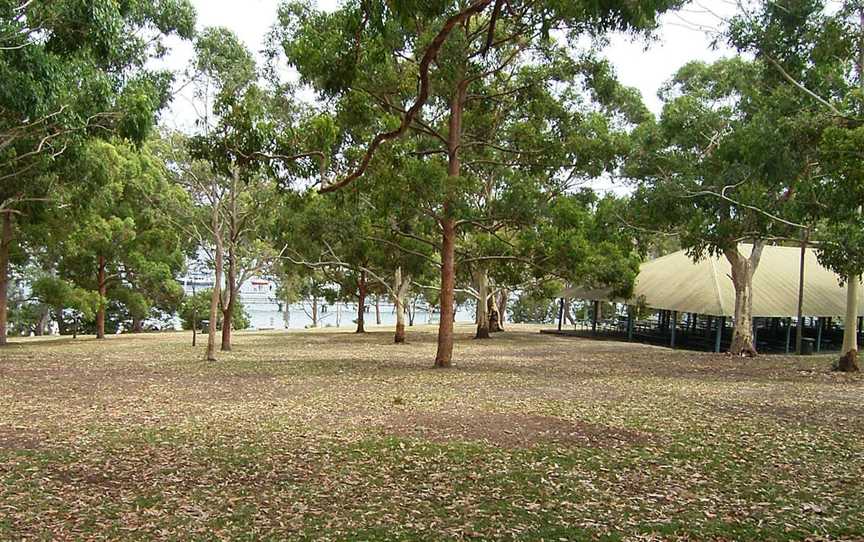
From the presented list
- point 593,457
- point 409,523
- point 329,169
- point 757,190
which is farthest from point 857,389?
point 409,523

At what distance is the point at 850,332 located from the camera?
15.3m

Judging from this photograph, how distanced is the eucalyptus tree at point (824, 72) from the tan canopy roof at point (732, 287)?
8.49m

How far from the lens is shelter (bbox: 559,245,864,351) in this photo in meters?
24.1

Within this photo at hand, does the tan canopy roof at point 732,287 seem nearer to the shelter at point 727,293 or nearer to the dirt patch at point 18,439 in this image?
the shelter at point 727,293

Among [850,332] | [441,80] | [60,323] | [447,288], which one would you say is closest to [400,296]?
[447,288]

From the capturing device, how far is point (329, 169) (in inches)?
415

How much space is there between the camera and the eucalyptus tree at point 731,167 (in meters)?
15.0

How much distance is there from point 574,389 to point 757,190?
6.71m

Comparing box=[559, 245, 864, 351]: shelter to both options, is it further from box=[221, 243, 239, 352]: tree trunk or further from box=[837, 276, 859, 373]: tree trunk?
box=[221, 243, 239, 352]: tree trunk

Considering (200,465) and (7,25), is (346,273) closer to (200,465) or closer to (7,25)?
(7,25)

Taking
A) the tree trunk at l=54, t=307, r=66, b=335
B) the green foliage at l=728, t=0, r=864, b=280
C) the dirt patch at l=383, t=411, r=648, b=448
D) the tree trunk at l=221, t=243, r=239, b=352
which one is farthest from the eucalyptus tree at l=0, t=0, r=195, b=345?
the tree trunk at l=54, t=307, r=66, b=335

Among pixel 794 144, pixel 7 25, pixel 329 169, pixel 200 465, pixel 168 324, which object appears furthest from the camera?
pixel 168 324

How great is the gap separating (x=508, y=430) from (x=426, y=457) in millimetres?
1605

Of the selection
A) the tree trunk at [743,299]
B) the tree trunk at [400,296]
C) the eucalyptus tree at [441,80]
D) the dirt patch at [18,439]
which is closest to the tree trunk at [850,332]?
the tree trunk at [743,299]
